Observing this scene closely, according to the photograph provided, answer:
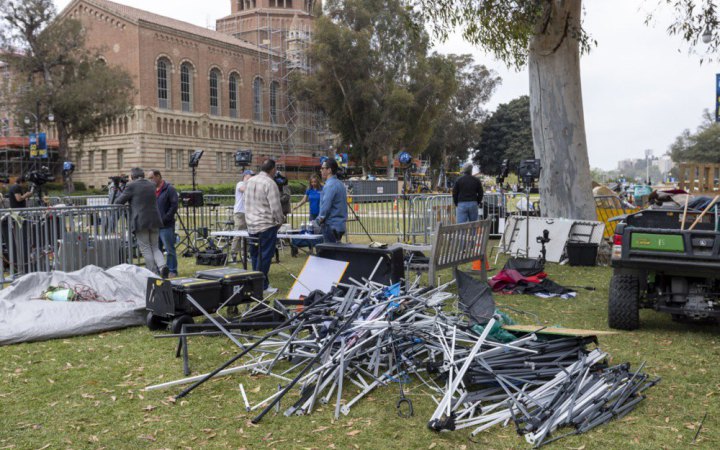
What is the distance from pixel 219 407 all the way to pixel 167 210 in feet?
23.5

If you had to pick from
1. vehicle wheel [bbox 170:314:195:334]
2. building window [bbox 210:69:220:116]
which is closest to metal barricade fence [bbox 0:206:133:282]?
vehicle wheel [bbox 170:314:195:334]

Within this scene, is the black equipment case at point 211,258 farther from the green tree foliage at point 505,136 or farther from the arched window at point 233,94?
the green tree foliage at point 505,136

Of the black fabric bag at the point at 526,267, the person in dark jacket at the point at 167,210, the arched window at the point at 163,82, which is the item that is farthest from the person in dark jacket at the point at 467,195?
the arched window at the point at 163,82

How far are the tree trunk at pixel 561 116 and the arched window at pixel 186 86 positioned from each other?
48348 millimetres

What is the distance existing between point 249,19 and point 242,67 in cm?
1155

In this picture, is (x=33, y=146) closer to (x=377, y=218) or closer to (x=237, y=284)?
(x=377, y=218)

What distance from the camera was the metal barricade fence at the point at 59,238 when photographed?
30.2ft

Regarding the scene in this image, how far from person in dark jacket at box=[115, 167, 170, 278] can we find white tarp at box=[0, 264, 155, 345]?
1775 millimetres

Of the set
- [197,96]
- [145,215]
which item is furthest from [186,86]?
[145,215]

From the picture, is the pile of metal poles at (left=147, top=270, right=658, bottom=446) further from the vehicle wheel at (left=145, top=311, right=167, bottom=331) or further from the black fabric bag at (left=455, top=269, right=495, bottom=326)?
the vehicle wheel at (left=145, top=311, right=167, bottom=331)

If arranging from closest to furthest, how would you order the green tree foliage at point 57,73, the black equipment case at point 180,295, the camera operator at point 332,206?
the black equipment case at point 180,295
the camera operator at point 332,206
the green tree foliage at point 57,73

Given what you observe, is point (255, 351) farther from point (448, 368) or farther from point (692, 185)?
point (692, 185)

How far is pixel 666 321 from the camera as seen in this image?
7.61 meters

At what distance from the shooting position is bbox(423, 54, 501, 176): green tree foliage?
67.9 metres
